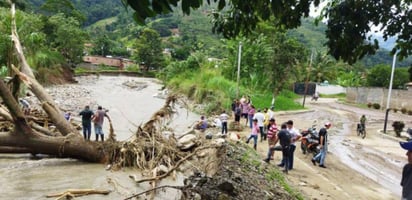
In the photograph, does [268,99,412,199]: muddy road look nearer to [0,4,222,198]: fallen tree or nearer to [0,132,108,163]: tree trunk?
[0,4,222,198]: fallen tree

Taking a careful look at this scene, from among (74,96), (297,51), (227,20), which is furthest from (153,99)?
(227,20)

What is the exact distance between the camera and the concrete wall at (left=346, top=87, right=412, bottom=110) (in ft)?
127

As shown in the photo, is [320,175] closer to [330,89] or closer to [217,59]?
[217,59]

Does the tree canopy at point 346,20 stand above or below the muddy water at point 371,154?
above

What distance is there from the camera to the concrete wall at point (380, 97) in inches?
1526

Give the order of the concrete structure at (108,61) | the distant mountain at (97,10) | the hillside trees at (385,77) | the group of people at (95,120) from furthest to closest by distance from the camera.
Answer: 1. the distant mountain at (97,10)
2. the concrete structure at (108,61)
3. the hillside trees at (385,77)
4. the group of people at (95,120)

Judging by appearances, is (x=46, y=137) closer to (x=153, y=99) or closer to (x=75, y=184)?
(x=75, y=184)

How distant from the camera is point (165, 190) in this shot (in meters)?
10.9

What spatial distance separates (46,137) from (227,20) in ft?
28.4

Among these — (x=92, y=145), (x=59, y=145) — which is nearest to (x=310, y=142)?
(x=92, y=145)

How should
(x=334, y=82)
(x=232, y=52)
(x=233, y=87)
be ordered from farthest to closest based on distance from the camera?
(x=334, y=82) < (x=232, y=52) < (x=233, y=87)

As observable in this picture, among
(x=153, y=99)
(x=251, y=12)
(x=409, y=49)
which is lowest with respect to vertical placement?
(x=153, y=99)

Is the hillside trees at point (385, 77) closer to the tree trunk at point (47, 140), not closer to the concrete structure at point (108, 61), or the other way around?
the tree trunk at point (47, 140)

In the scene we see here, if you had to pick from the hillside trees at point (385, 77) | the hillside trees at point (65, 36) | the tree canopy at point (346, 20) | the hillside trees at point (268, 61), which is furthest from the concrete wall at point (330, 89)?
the tree canopy at point (346, 20)
